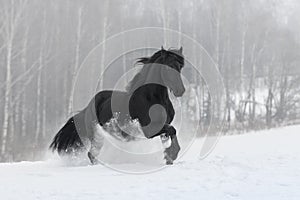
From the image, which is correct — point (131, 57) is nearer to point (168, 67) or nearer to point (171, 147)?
point (168, 67)

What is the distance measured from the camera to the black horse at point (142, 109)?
18.2 feet

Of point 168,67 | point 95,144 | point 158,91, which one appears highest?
point 168,67

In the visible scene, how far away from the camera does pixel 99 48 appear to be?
22.4 metres

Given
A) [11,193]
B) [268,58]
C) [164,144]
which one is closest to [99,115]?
[164,144]

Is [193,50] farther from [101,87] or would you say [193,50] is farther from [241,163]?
[241,163]

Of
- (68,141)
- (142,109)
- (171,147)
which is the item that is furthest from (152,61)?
(68,141)

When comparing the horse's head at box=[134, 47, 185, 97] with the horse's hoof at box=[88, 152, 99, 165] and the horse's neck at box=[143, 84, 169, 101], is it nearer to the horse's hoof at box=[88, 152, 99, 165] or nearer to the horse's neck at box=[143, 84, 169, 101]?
the horse's neck at box=[143, 84, 169, 101]

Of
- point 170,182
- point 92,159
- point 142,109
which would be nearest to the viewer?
point 170,182

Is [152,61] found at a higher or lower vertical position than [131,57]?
higher

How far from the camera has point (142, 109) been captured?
5.80 meters

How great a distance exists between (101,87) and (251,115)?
10.5 meters

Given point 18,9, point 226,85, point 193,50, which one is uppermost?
point 18,9

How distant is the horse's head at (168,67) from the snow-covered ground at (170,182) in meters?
1.03

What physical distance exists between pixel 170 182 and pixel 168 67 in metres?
1.93
